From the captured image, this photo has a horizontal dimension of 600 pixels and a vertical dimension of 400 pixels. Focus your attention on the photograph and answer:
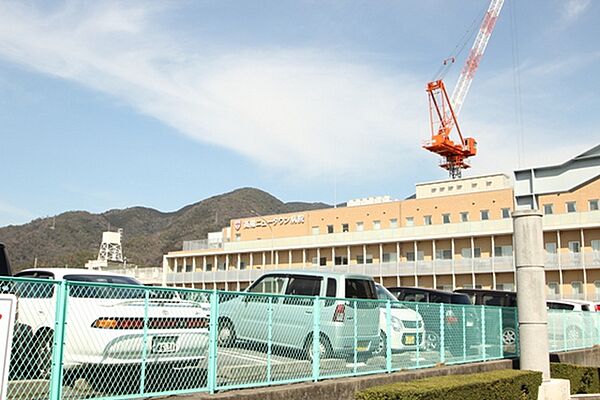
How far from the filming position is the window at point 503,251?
2111 inches

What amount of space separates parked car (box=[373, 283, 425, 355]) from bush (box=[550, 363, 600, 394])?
549 cm

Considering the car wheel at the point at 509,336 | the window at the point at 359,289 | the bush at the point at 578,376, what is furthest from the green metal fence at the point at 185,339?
the bush at the point at 578,376

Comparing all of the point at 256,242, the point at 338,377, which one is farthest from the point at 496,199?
the point at 338,377

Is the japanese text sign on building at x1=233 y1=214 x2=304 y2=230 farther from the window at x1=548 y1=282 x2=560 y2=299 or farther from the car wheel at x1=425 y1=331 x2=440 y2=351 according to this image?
the car wheel at x1=425 y1=331 x2=440 y2=351

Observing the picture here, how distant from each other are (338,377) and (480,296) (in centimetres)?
1465

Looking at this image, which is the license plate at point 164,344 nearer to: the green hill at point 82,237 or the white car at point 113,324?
the white car at point 113,324

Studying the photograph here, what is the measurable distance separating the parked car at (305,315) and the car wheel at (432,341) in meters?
1.76

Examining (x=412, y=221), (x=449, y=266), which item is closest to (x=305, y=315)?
(x=449, y=266)

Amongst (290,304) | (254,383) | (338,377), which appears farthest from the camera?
(338,377)

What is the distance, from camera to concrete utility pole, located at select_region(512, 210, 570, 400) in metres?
15.0

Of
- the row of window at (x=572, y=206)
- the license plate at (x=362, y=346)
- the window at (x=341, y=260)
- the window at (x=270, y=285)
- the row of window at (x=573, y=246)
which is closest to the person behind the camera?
the license plate at (x=362, y=346)

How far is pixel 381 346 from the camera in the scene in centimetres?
1160

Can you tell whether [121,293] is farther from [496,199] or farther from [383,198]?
[383,198]

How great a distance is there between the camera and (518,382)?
13.3 meters
